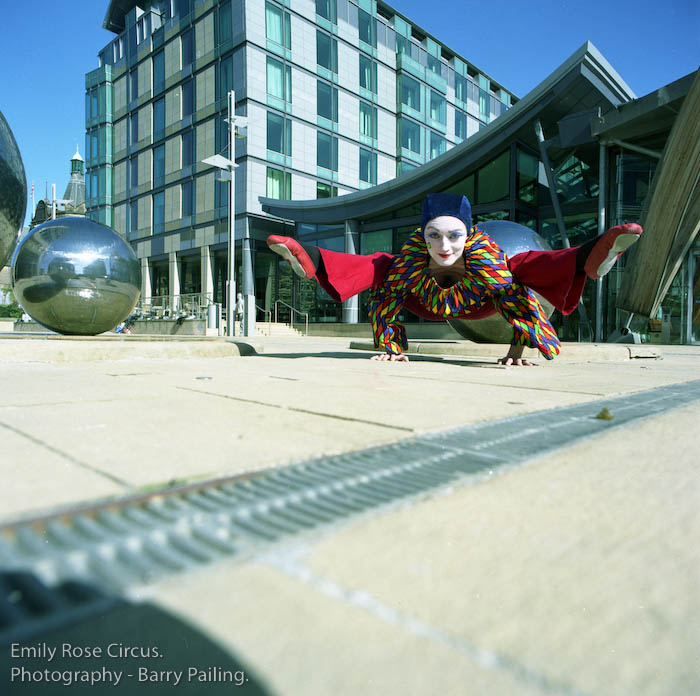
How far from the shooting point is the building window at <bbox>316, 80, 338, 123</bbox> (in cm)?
3075

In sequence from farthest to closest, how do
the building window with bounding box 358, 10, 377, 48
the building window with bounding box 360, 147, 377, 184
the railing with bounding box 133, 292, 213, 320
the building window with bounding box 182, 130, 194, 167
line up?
the building window with bounding box 360, 147, 377, 184, the building window with bounding box 358, 10, 377, 48, the building window with bounding box 182, 130, 194, 167, the railing with bounding box 133, 292, 213, 320

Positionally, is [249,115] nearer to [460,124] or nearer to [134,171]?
[134,171]

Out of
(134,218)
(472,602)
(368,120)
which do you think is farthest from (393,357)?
(134,218)

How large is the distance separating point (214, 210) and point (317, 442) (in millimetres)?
30973

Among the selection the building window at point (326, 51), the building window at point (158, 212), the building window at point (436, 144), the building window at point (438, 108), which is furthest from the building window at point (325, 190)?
the building window at point (438, 108)

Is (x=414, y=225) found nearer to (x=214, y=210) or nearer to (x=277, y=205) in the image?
(x=277, y=205)

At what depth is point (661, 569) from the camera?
85 centimetres

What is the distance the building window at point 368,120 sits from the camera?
3300 centimetres

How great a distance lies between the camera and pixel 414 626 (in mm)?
664

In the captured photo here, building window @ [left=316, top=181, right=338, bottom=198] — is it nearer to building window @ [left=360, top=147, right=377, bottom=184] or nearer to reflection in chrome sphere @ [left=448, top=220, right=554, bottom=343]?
building window @ [left=360, top=147, right=377, bottom=184]

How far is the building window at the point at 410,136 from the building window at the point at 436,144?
1487mm

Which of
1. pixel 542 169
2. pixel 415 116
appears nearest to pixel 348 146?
pixel 415 116

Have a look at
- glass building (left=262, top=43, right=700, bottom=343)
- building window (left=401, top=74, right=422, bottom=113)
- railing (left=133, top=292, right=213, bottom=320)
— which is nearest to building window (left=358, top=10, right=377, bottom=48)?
building window (left=401, top=74, right=422, bottom=113)

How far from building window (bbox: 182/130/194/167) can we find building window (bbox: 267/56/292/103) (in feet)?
20.9
